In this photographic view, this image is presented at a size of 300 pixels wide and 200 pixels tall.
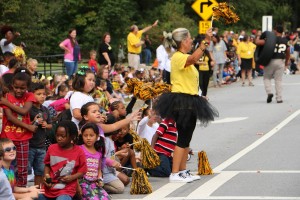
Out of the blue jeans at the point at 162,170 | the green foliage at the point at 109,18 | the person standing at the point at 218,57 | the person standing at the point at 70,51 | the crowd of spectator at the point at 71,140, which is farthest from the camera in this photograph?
the green foliage at the point at 109,18

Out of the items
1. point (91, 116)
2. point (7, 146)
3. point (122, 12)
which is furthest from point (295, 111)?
point (122, 12)

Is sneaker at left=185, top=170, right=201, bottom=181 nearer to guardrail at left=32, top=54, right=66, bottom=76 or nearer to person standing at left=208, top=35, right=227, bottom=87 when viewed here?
guardrail at left=32, top=54, right=66, bottom=76

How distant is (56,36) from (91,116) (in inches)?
1670

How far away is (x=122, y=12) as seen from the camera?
5291 centimetres

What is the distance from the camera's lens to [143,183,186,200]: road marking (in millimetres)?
10852

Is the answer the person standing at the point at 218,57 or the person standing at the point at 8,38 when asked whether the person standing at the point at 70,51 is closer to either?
the person standing at the point at 8,38

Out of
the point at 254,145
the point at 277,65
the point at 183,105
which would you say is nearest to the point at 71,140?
the point at 183,105

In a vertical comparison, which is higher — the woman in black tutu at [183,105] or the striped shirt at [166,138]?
the woman in black tutu at [183,105]

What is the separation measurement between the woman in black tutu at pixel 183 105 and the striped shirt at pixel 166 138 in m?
0.65

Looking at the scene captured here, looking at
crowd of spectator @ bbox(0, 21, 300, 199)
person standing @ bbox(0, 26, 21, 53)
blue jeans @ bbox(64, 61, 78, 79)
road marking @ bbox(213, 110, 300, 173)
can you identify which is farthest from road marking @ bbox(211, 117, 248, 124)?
blue jeans @ bbox(64, 61, 78, 79)

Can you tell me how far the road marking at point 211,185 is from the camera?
428 inches

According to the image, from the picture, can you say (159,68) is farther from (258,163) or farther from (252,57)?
(258,163)

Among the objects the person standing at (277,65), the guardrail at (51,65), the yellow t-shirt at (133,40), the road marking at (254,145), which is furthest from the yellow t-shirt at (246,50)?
the road marking at (254,145)

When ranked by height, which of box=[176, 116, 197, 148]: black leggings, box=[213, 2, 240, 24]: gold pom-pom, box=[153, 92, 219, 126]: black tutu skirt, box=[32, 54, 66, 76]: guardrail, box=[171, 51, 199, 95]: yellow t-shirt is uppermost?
box=[213, 2, 240, 24]: gold pom-pom
